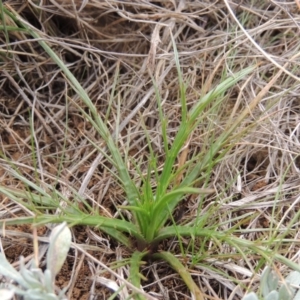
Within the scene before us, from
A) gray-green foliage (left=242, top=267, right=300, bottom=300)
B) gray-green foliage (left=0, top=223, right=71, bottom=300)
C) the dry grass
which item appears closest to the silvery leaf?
gray-green foliage (left=0, top=223, right=71, bottom=300)

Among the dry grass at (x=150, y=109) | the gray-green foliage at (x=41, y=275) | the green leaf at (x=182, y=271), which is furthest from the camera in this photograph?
the dry grass at (x=150, y=109)

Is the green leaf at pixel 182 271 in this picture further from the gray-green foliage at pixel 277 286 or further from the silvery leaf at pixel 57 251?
the silvery leaf at pixel 57 251

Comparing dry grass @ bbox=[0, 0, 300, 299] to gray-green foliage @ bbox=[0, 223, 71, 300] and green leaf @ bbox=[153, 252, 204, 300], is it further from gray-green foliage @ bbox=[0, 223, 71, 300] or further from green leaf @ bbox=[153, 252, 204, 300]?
gray-green foliage @ bbox=[0, 223, 71, 300]

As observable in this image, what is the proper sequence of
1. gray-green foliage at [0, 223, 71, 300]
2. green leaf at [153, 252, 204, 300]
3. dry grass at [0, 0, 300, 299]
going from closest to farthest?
gray-green foliage at [0, 223, 71, 300] → green leaf at [153, 252, 204, 300] → dry grass at [0, 0, 300, 299]

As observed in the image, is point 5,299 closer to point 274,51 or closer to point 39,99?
point 39,99

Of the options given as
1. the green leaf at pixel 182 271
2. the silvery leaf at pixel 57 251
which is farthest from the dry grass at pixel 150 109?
the silvery leaf at pixel 57 251

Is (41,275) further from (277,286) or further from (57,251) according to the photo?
(277,286)

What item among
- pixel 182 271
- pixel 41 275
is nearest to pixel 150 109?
pixel 182 271
